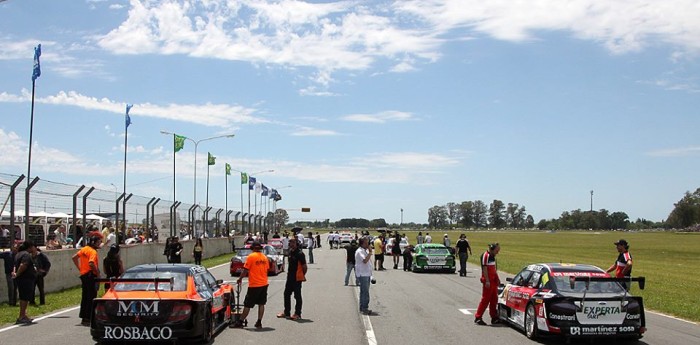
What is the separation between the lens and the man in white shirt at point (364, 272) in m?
15.0

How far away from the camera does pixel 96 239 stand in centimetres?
1311

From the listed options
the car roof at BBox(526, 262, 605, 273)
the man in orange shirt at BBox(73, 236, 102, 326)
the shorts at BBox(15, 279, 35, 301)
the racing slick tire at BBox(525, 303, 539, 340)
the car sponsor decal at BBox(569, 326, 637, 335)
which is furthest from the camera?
the shorts at BBox(15, 279, 35, 301)

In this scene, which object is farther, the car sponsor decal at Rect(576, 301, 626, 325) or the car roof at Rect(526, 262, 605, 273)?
the car roof at Rect(526, 262, 605, 273)

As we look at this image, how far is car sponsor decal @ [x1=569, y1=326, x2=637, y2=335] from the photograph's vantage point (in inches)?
425

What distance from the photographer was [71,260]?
21.2 metres

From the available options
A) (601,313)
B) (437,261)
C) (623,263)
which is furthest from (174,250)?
(601,313)

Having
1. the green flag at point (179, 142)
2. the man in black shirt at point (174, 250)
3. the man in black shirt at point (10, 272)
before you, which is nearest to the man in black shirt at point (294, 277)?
the man in black shirt at point (10, 272)

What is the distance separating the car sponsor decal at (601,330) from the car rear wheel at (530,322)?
2.45 ft

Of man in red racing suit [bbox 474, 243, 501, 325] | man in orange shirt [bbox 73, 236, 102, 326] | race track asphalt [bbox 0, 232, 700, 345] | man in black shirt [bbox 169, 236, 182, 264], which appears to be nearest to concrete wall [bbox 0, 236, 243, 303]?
man in black shirt [bbox 169, 236, 182, 264]

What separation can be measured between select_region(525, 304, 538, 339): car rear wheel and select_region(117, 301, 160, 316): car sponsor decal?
575 centimetres

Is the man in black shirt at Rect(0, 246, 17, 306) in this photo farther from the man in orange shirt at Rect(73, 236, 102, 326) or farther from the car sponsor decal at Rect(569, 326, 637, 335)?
the car sponsor decal at Rect(569, 326, 637, 335)

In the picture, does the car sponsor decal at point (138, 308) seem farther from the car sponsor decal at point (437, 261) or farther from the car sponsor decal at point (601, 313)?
the car sponsor decal at point (437, 261)

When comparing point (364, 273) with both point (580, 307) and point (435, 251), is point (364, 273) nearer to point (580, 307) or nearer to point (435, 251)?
point (580, 307)

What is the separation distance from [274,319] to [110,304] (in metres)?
4.42
